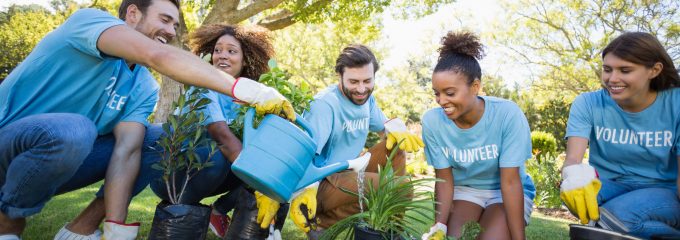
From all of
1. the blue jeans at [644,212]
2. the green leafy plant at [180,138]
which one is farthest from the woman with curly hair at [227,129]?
the blue jeans at [644,212]

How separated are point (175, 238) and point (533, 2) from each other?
54.5ft

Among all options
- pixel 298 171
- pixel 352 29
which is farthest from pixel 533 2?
pixel 298 171

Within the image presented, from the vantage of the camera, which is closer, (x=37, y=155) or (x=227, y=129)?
(x=37, y=155)

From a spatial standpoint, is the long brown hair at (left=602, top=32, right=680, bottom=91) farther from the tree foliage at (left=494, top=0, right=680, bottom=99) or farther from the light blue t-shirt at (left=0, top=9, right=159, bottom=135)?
the tree foliage at (left=494, top=0, right=680, bottom=99)

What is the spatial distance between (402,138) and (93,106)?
5.30 ft

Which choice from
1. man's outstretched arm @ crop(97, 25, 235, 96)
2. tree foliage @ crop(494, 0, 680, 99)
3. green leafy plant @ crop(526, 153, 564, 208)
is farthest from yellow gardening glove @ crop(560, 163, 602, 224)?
tree foliage @ crop(494, 0, 680, 99)

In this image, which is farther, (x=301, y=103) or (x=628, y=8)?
(x=628, y=8)

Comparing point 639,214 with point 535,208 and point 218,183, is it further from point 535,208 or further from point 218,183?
point 535,208

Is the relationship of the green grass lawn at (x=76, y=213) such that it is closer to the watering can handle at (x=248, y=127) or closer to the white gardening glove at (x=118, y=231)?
the white gardening glove at (x=118, y=231)

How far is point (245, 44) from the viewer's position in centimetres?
297

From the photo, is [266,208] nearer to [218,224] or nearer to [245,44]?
[218,224]

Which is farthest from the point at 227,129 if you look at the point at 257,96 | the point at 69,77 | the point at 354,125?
the point at 354,125

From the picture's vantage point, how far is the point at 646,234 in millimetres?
2170

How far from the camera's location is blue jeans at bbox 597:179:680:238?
7.20ft
